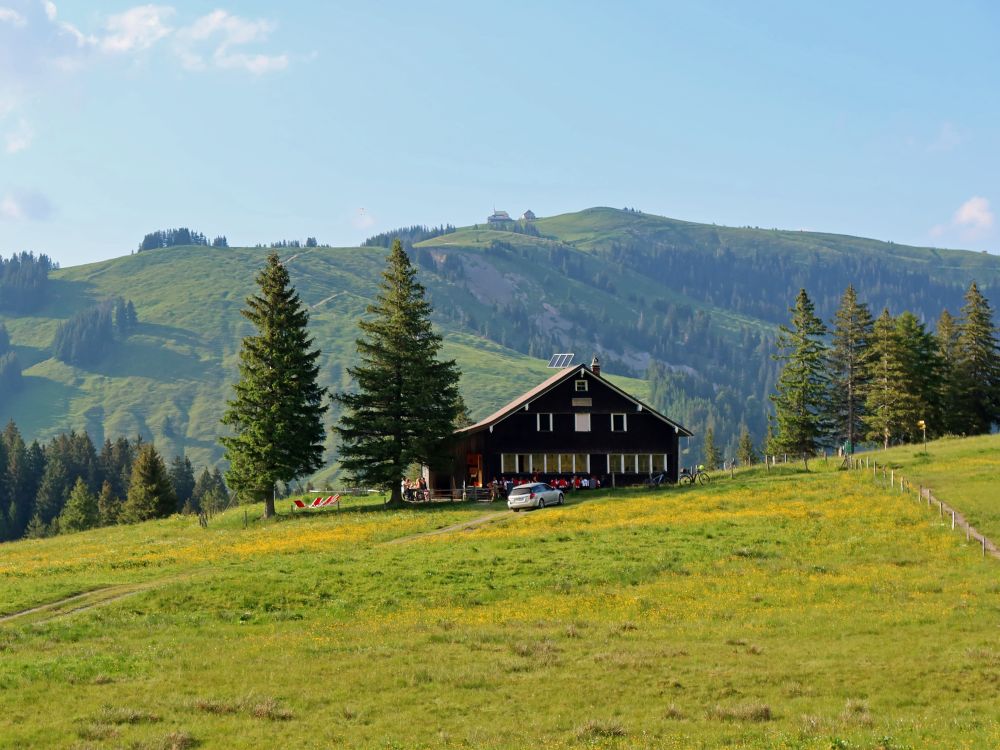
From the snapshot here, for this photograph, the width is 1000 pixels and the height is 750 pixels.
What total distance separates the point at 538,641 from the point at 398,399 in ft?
145

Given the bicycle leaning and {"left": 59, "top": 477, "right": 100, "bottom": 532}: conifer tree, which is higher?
the bicycle leaning

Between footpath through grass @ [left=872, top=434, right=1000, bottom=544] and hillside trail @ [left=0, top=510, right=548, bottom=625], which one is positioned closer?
hillside trail @ [left=0, top=510, right=548, bottom=625]

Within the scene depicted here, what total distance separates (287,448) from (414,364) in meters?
9.81

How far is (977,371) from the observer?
314ft

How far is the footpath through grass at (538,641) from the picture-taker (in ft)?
63.1

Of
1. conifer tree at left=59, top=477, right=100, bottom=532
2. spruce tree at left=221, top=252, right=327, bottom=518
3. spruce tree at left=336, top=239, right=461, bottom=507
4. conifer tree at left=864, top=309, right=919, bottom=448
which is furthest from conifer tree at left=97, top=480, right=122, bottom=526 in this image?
conifer tree at left=864, top=309, right=919, bottom=448

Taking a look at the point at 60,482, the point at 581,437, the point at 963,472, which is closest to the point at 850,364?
the point at 581,437

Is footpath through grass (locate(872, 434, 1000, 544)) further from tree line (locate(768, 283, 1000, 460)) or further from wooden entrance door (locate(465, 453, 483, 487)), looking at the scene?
wooden entrance door (locate(465, 453, 483, 487))

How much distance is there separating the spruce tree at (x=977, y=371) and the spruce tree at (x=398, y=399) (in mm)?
49636

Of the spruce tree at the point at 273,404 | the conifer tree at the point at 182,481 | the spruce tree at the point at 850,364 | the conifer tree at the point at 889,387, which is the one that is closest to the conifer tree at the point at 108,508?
the conifer tree at the point at 182,481

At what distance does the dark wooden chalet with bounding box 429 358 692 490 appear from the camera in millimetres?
78812

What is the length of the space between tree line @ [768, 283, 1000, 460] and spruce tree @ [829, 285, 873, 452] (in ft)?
0.43

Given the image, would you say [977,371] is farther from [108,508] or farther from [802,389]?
[108,508]

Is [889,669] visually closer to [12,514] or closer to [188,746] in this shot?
[188,746]
